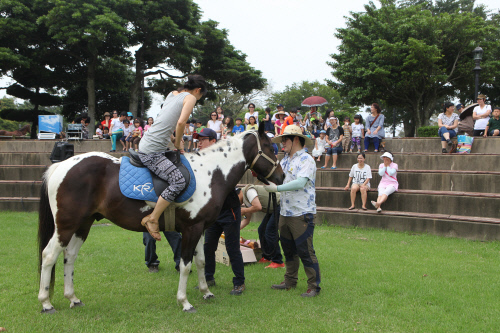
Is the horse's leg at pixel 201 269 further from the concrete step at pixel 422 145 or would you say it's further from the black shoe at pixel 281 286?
the concrete step at pixel 422 145

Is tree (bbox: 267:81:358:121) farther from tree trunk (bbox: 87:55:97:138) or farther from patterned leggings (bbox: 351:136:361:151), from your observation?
patterned leggings (bbox: 351:136:361:151)

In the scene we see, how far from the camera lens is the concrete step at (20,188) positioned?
45.8 ft

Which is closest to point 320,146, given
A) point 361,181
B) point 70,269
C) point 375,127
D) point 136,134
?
point 375,127

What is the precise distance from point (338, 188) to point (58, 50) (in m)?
24.6

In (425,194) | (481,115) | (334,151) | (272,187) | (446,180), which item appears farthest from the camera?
(334,151)

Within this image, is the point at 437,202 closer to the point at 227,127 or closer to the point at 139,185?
the point at 139,185

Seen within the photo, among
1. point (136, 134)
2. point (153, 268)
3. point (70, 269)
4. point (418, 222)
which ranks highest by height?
point (136, 134)

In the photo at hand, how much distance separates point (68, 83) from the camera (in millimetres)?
30312

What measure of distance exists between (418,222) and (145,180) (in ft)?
24.5

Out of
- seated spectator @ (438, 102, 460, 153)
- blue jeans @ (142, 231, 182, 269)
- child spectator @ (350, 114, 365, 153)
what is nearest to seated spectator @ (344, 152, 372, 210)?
child spectator @ (350, 114, 365, 153)

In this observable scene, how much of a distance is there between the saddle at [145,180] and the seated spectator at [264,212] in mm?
1978

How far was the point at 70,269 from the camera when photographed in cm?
516

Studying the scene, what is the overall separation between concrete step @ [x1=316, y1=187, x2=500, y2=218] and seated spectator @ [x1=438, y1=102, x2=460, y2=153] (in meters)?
2.73

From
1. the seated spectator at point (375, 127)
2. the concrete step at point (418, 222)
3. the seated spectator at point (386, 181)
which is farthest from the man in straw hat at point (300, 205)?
the seated spectator at point (375, 127)
